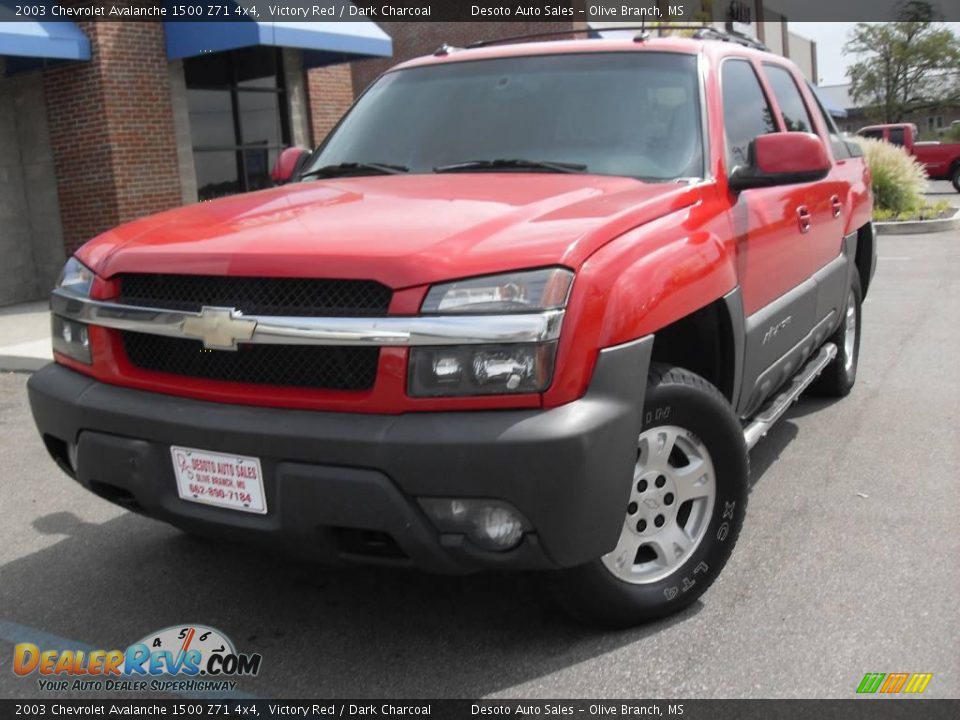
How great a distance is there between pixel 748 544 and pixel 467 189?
1.75m

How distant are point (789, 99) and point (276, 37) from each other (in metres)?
8.21

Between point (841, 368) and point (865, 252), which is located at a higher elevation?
point (865, 252)

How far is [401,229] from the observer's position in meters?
2.88

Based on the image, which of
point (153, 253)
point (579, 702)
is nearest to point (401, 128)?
point (153, 253)

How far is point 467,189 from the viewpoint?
11.2ft

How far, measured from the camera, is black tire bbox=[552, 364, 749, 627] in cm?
301

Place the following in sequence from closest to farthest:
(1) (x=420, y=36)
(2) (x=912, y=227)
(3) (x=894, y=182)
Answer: (2) (x=912, y=227)
(3) (x=894, y=182)
(1) (x=420, y=36)

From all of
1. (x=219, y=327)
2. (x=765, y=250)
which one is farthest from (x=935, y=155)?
(x=219, y=327)

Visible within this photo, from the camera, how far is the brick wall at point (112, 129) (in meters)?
11.9

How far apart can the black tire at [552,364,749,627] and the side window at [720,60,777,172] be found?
3.44ft

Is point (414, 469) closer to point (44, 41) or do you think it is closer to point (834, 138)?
point (834, 138)

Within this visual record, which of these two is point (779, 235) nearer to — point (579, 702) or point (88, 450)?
point (579, 702)

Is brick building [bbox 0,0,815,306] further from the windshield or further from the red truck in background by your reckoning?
the red truck in background

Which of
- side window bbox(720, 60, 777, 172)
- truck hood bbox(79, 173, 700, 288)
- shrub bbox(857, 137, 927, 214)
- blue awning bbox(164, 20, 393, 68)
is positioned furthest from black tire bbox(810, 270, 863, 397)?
shrub bbox(857, 137, 927, 214)
